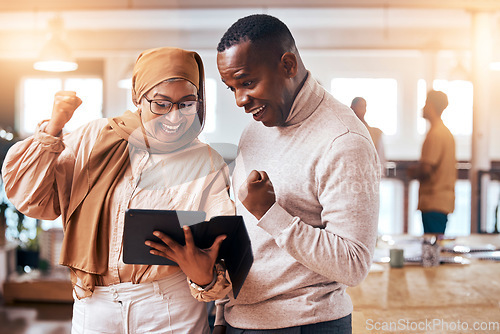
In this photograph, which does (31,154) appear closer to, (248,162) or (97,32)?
(248,162)

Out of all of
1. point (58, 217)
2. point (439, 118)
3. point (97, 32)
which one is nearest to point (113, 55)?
point (97, 32)

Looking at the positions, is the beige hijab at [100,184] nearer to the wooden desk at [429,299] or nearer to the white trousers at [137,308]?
the white trousers at [137,308]

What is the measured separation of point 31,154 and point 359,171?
24.0 inches

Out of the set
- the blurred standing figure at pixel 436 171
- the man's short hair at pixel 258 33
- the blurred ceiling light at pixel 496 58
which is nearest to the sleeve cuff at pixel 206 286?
the man's short hair at pixel 258 33

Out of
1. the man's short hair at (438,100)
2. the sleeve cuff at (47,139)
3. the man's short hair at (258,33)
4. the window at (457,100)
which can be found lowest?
the sleeve cuff at (47,139)

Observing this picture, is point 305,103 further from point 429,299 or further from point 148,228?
point 429,299

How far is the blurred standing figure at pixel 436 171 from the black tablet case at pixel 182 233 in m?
2.01

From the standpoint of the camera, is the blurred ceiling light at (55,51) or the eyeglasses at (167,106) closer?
the eyeglasses at (167,106)

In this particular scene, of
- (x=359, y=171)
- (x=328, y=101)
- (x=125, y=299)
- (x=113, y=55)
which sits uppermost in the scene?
(x=113, y=55)

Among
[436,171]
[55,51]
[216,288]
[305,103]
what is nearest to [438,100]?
[436,171]

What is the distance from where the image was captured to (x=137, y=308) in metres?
1.03

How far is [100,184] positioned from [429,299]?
3.73 ft

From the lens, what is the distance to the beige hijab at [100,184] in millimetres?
996

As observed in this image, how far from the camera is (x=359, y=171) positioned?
0.88 meters
